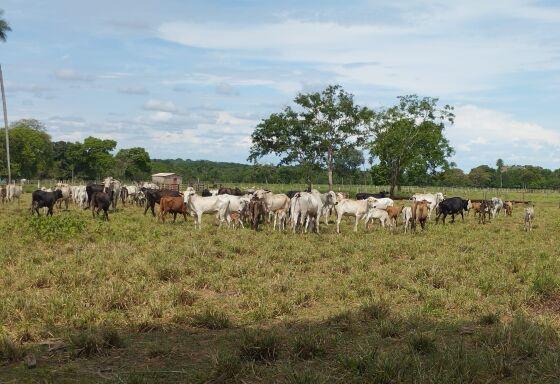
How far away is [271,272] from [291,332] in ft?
13.4

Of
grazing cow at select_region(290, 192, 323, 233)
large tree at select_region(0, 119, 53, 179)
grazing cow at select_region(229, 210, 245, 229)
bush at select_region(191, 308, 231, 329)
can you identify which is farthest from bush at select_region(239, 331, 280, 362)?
large tree at select_region(0, 119, 53, 179)

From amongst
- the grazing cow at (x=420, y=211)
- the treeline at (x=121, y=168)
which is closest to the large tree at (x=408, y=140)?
the treeline at (x=121, y=168)

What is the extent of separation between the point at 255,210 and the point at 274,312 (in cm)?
1231

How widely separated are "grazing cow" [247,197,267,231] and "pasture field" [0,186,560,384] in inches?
193

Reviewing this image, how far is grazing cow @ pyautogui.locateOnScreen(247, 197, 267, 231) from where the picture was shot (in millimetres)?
20872

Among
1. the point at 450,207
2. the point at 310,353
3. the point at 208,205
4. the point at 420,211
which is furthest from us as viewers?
the point at 450,207

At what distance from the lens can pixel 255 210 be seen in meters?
20.9

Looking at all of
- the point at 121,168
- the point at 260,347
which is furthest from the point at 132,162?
the point at 260,347

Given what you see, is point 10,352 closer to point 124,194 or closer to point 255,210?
point 255,210

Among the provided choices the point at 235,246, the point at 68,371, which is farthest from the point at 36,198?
the point at 68,371

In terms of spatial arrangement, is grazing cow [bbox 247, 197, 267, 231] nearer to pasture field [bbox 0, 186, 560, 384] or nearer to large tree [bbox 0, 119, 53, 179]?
pasture field [bbox 0, 186, 560, 384]

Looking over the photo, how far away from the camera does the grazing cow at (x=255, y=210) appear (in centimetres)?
2087

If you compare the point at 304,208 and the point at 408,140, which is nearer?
the point at 304,208

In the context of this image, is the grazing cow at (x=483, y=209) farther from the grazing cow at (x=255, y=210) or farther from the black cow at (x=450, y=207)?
the grazing cow at (x=255, y=210)
